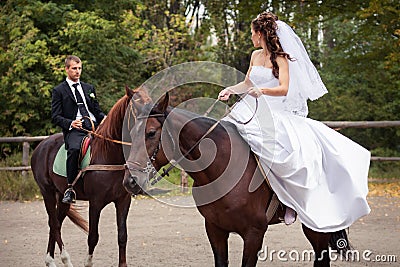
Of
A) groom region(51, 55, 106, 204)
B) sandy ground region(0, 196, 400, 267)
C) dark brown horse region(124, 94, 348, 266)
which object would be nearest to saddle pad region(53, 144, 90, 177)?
groom region(51, 55, 106, 204)

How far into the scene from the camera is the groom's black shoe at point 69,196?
6697 mm

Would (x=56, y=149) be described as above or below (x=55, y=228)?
above

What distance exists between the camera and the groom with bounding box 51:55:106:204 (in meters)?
6.77

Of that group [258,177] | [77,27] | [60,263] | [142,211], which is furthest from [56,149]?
[77,27]

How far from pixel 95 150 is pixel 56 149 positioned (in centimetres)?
92

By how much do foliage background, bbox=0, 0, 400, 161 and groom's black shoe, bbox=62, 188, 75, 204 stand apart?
10.0 m

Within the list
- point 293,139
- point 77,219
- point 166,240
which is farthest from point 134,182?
point 166,240

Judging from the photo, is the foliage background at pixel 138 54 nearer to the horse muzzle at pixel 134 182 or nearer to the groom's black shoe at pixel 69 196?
the groom's black shoe at pixel 69 196

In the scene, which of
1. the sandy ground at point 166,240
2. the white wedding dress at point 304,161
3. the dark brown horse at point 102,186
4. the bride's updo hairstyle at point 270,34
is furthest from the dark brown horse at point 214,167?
the sandy ground at point 166,240

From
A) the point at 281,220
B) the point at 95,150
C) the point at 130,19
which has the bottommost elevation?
the point at 281,220

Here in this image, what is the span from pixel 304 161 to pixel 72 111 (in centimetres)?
298

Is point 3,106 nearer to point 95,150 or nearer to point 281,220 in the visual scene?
point 95,150

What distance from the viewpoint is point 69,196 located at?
6.72 meters

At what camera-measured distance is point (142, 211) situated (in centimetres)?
1218
